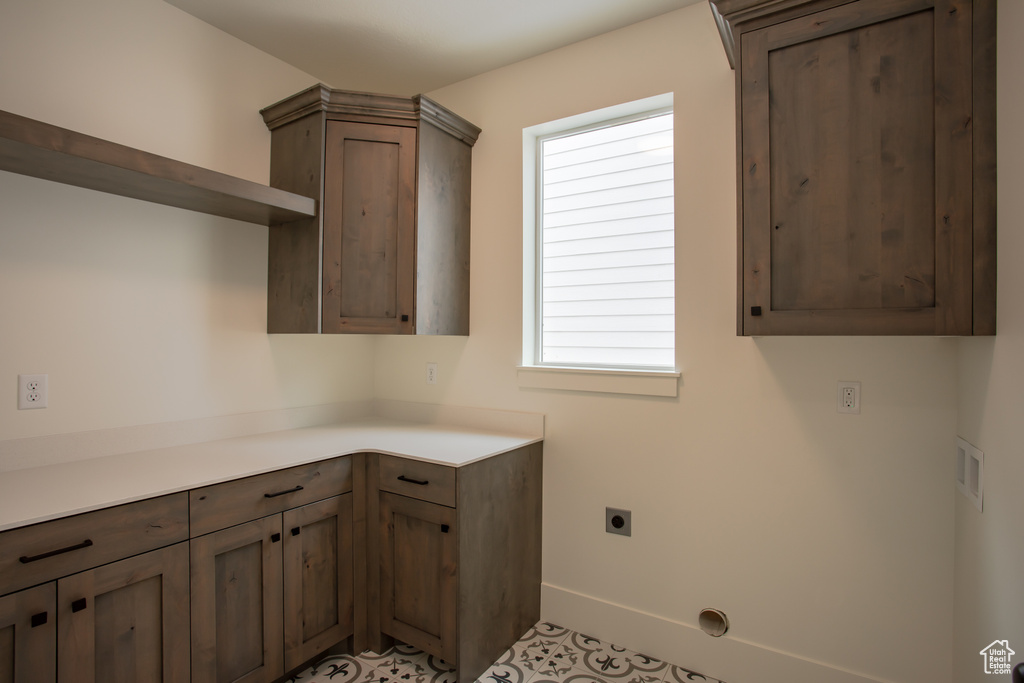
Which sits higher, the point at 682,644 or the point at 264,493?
the point at 264,493

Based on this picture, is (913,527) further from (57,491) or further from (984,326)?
(57,491)

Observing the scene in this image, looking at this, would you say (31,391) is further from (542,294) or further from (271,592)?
(542,294)

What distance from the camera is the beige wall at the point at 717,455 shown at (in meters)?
1.69

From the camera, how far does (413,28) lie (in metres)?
2.25

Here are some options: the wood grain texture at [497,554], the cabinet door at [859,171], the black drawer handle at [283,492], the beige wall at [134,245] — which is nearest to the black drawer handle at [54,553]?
the black drawer handle at [283,492]

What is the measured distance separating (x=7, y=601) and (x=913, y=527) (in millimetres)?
2517

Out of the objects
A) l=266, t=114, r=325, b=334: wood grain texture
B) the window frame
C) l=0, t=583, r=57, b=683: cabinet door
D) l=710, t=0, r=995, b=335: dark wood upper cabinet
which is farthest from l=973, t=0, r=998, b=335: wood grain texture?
l=0, t=583, r=57, b=683: cabinet door

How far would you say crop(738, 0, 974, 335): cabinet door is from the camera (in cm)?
136

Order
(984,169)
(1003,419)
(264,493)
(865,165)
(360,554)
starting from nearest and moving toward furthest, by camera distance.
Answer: (1003,419) → (984,169) → (865,165) → (264,493) → (360,554)

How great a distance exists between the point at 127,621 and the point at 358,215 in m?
1.62

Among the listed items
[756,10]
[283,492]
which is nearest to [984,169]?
[756,10]

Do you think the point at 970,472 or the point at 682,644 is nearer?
the point at 970,472

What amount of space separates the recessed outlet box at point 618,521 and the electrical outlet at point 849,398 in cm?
89

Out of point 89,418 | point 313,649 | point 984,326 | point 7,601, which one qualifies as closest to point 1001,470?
point 984,326
